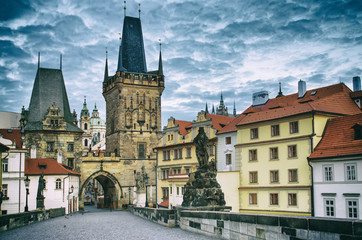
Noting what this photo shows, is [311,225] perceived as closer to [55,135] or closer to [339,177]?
[339,177]

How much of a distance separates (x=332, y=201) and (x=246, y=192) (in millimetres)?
8494

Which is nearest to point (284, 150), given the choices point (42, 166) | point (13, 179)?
point (13, 179)

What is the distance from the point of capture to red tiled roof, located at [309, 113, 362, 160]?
25.7 meters

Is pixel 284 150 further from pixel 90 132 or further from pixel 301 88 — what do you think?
pixel 90 132

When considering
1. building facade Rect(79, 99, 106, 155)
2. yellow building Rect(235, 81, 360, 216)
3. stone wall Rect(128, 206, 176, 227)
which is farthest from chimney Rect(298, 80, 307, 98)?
building facade Rect(79, 99, 106, 155)

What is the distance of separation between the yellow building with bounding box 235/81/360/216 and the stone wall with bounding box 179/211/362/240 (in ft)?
57.4

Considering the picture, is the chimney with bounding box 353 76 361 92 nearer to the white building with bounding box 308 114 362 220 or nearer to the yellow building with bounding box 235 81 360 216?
the yellow building with bounding box 235 81 360 216

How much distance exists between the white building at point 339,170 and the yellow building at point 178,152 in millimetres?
15780

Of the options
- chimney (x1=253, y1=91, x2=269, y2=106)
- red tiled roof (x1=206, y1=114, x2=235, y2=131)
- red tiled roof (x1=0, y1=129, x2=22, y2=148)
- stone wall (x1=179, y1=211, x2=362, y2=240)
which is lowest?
stone wall (x1=179, y1=211, x2=362, y2=240)

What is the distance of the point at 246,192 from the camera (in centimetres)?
3409

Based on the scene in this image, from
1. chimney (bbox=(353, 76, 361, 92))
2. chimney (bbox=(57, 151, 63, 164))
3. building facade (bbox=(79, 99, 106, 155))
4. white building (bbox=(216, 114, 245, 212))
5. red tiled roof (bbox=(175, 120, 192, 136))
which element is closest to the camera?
white building (bbox=(216, 114, 245, 212))

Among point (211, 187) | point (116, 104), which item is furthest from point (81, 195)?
point (211, 187)

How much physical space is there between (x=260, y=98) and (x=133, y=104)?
25700 millimetres

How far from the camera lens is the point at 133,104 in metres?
62.9
